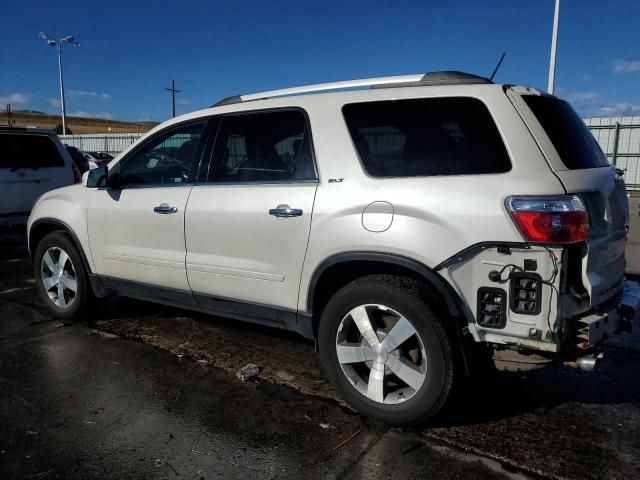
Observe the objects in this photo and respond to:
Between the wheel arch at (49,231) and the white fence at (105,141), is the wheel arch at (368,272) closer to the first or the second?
the wheel arch at (49,231)

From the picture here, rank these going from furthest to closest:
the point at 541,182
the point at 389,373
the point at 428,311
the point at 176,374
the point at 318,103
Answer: the point at 176,374 → the point at 318,103 → the point at 389,373 → the point at 428,311 → the point at 541,182

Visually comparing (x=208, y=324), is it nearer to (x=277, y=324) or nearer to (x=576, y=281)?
(x=277, y=324)

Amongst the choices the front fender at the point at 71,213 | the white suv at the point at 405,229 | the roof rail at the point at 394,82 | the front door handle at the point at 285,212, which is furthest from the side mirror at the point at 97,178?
the front door handle at the point at 285,212

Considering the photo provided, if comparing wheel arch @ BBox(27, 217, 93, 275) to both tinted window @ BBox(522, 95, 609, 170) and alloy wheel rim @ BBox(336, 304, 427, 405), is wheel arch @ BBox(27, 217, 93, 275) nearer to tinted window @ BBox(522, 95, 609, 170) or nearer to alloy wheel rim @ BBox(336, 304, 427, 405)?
alloy wheel rim @ BBox(336, 304, 427, 405)

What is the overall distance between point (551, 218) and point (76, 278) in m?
4.01

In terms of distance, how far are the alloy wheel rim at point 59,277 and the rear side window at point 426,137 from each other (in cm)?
311

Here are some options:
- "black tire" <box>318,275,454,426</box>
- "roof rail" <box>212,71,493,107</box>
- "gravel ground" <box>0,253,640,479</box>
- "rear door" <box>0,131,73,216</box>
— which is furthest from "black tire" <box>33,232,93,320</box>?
"rear door" <box>0,131,73,216</box>

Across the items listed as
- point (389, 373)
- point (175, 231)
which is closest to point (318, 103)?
point (175, 231)

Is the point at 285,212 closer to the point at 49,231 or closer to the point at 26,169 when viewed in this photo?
the point at 49,231

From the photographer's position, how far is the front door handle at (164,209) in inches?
151

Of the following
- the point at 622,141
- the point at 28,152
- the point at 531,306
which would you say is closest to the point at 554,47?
the point at 622,141

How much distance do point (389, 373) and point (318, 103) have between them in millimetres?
1721

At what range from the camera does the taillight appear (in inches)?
97.0

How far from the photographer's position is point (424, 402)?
2.81 meters
